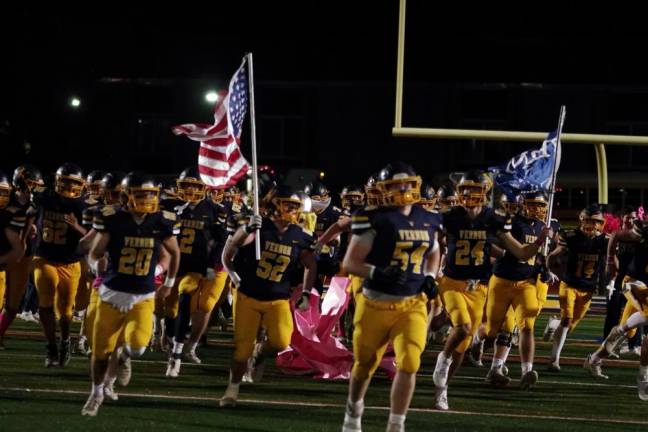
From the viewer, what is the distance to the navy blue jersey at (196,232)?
39.1ft

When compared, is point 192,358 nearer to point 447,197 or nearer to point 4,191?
point 4,191

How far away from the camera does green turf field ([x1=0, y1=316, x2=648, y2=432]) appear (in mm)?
8344

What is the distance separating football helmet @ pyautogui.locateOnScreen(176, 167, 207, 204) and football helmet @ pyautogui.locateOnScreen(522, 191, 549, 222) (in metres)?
3.39

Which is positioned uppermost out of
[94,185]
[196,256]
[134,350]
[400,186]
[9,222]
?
[400,186]

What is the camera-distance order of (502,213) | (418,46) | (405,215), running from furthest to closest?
1. (418,46)
2. (502,213)
3. (405,215)

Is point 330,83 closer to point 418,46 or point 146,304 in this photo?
point 418,46

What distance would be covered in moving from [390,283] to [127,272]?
218cm

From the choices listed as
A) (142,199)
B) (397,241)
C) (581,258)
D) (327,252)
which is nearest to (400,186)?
(397,241)

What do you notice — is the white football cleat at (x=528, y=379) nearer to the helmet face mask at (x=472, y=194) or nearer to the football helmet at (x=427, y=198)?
the helmet face mask at (x=472, y=194)

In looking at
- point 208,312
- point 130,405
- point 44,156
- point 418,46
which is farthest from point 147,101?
point 130,405

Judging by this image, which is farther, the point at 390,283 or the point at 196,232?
the point at 196,232

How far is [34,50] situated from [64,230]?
23830 mm

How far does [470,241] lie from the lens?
34.0 feet

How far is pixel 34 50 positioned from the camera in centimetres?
3391
